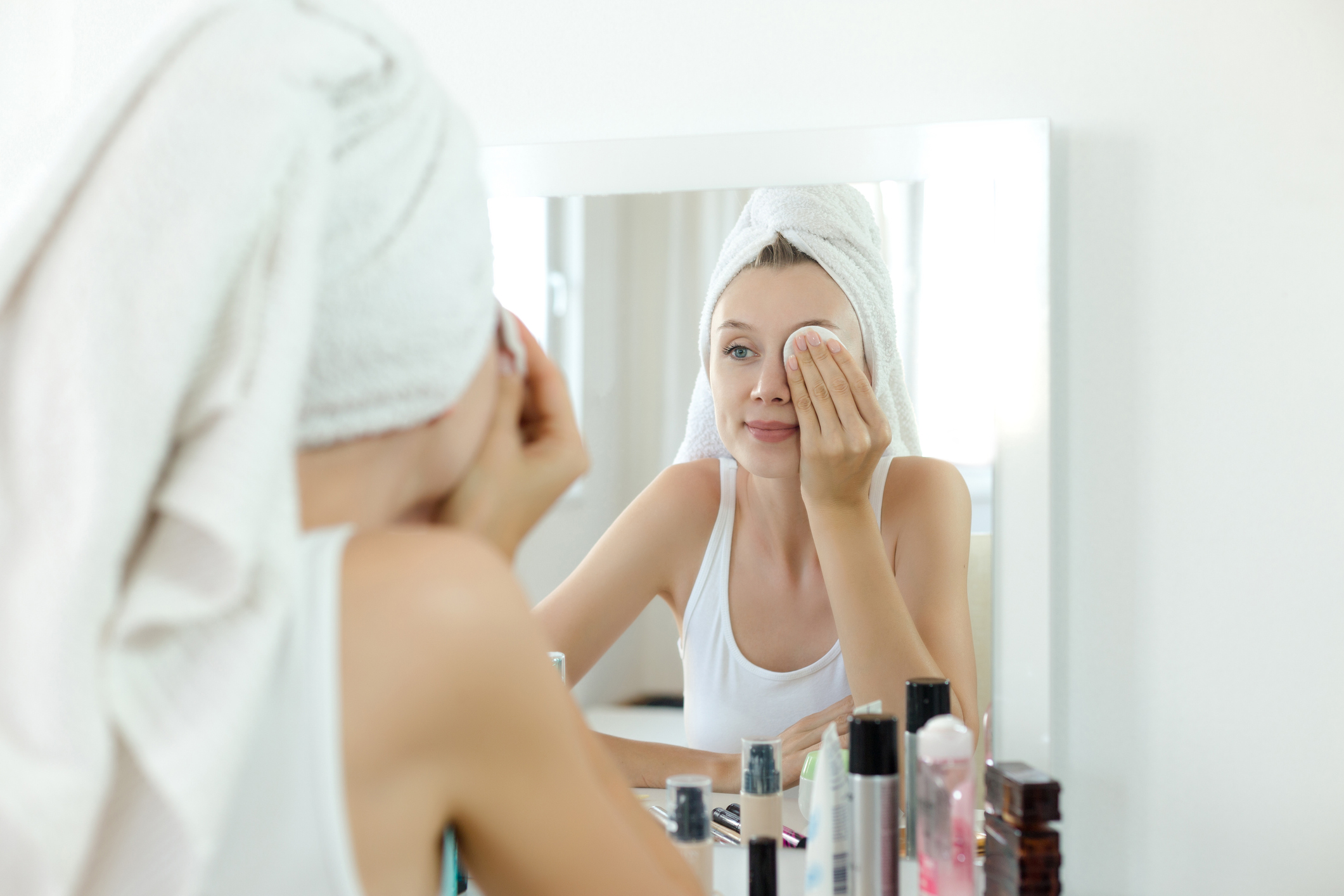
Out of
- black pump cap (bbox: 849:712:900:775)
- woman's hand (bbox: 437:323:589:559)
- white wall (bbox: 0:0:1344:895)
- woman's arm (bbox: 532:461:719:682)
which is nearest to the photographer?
woman's hand (bbox: 437:323:589:559)

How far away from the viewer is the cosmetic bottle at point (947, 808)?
807 millimetres

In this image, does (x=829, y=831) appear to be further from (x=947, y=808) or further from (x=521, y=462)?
(x=521, y=462)

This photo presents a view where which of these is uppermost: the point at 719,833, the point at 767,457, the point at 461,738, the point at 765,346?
the point at 765,346

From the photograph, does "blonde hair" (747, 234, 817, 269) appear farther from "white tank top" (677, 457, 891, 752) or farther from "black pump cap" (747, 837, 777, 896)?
"black pump cap" (747, 837, 777, 896)

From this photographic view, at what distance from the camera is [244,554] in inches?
16.6

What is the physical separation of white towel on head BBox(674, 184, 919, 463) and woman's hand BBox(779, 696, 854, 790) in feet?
0.82

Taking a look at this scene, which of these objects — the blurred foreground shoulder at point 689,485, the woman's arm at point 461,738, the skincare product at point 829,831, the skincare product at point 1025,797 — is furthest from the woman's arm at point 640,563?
the woman's arm at point 461,738

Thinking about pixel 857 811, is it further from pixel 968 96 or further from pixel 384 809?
pixel 968 96

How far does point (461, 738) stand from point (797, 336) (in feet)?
1.92

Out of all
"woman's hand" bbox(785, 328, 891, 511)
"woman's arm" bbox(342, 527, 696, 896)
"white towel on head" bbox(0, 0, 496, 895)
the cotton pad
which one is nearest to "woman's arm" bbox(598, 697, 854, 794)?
"woman's hand" bbox(785, 328, 891, 511)

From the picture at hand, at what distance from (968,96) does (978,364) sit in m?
0.26

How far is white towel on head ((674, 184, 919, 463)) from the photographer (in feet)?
3.15

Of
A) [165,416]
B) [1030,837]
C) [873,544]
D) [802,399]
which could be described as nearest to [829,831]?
[1030,837]

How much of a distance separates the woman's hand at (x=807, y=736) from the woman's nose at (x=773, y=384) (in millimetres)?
293
